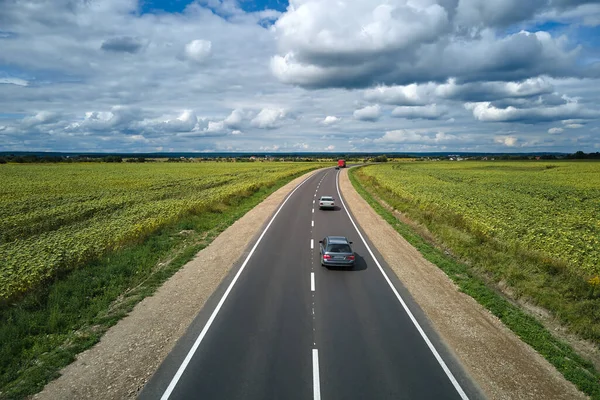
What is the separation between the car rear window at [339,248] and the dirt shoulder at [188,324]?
98.8 inches

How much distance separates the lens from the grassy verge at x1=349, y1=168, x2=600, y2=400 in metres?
8.66

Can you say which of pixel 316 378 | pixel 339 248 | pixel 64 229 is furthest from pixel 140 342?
pixel 64 229

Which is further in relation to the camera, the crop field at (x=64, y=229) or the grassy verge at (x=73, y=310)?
the crop field at (x=64, y=229)

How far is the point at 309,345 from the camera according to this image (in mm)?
9516

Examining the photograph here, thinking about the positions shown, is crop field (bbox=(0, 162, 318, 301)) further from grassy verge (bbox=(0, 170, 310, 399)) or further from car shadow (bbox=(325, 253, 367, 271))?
car shadow (bbox=(325, 253, 367, 271))

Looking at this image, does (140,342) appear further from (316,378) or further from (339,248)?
(339,248)

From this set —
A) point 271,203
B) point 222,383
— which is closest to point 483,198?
point 271,203

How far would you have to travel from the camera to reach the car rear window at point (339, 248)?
16.0 metres

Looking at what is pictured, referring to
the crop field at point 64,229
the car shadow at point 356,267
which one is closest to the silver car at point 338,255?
the car shadow at point 356,267

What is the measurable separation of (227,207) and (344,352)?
25.2 m

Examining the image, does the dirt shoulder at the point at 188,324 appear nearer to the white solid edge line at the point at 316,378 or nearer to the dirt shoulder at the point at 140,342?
the dirt shoulder at the point at 140,342

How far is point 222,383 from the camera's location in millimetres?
7895

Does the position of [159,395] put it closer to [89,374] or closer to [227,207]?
[89,374]

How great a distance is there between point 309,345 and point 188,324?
153 inches
